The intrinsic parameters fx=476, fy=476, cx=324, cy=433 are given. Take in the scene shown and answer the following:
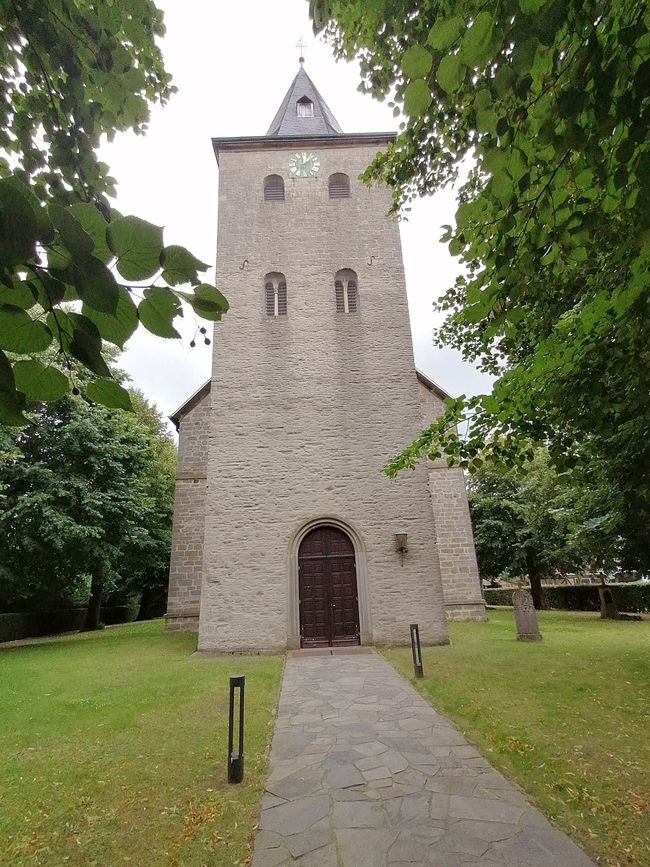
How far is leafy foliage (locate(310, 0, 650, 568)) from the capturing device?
170 cm

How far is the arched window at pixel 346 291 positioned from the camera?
14.2 meters

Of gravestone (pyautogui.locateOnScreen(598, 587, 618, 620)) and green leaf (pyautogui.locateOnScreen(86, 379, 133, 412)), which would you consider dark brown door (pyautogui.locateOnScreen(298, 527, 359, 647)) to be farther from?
gravestone (pyautogui.locateOnScreen(598, 587, 618, 620))

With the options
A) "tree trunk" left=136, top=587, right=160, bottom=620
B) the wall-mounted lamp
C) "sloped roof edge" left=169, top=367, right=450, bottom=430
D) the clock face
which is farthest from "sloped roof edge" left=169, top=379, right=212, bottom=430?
"tree trunk" left=136, top=587, right=160, bottom=620

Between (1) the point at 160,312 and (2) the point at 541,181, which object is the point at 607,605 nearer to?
(2) the point at 541,181

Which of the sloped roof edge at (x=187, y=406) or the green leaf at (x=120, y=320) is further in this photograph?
the sloped roof edge at (x=187, y=406)

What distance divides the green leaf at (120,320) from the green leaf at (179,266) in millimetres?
91

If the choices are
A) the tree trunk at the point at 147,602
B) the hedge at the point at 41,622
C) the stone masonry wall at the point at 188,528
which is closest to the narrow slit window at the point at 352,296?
the stone masonry wall at the point at 188,528

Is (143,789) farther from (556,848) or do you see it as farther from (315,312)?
(315,312)

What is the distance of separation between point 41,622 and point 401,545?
55.4ft

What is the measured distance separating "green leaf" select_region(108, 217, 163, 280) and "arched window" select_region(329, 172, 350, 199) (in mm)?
16358

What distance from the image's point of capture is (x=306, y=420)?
1283cm

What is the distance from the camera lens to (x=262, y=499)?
12188 mm

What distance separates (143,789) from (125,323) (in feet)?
14.8

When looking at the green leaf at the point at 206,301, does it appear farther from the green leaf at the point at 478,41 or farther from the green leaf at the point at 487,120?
the green leaf at the point at 487,120
